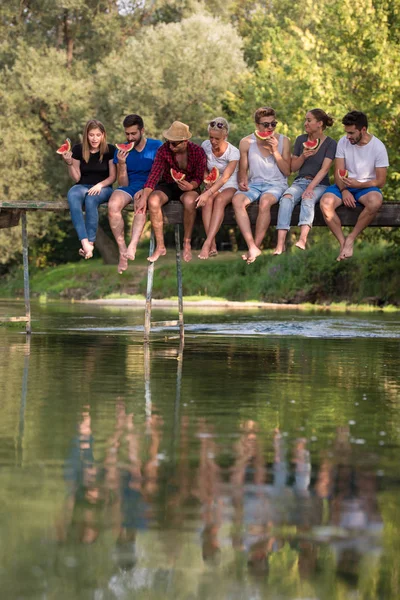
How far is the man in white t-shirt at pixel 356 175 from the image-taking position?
16.6 meters

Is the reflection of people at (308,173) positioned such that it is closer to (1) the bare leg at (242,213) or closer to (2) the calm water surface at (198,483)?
(1) the bare leg at (242,213)

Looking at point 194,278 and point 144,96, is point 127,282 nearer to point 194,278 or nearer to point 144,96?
point 194,278

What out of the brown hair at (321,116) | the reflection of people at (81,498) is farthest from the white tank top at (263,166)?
the reflection of people at (81,498)

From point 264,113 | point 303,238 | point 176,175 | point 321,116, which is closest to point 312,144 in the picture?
point 321,116

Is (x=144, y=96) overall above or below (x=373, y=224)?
above

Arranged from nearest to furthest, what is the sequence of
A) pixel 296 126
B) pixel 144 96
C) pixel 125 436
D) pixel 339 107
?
pixel 125 436 < pixel 339 107 < pixel 296 126 < pixel 144 96

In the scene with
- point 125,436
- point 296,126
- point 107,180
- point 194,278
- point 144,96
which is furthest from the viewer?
point 144,96

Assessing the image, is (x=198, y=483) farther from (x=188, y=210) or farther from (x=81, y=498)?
(x=188, y=210)

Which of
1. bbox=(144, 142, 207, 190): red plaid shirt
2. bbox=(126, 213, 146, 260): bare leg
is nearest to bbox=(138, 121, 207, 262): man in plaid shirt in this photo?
bbox=(144, 142, 207, 190): red plaid shirt

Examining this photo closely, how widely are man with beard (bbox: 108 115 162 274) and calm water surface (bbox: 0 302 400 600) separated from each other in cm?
378

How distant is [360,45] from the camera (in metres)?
36.4

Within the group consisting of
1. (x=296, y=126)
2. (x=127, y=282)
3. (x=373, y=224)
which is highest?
(x=296, y=126)

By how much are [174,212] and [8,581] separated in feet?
42.9

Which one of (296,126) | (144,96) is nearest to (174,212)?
(296,126)
